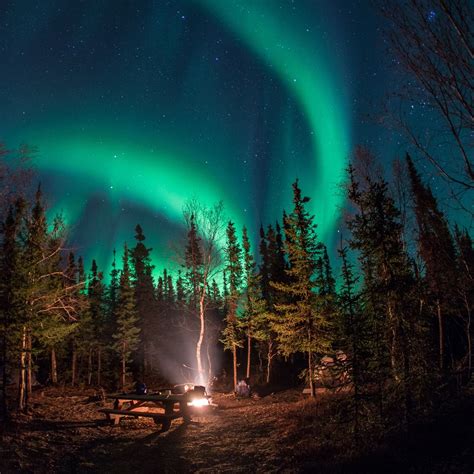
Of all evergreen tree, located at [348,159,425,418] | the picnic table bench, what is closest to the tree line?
evergreen tree, located at [348,159,425,418]

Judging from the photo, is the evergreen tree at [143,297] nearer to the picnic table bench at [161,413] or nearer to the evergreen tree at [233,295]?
the evergreen tree at [233,295]

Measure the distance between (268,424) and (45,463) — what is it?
28.6 ft

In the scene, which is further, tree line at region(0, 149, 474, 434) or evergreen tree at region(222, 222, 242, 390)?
evergreen tree at region(222, 222, 242, 390)

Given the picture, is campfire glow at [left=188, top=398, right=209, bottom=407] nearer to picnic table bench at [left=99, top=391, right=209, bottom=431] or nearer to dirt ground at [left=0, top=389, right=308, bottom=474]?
dirt ground at [left=0, top=389, right=308, bottom=474]

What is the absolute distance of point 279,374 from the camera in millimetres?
38156

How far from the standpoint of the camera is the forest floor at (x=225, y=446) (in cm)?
730

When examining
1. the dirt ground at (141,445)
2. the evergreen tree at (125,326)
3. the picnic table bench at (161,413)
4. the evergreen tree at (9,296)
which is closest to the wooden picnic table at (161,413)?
the picnic table bench at (161,413)

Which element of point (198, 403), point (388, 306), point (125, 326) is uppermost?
point (388, 306)

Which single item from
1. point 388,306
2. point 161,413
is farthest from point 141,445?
point 388,306

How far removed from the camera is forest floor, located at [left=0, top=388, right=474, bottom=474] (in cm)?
730

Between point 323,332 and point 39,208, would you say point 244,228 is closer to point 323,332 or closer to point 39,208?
point 323,332

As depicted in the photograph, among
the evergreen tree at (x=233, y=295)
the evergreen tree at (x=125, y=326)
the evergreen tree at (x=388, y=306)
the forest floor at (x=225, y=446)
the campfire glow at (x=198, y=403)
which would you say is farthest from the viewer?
the evergreen tree at (x=125, y=326)

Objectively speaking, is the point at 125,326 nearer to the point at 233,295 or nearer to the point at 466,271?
the point at 233,295

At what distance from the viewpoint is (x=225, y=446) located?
11.0m
